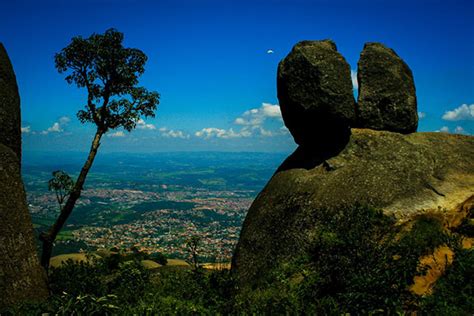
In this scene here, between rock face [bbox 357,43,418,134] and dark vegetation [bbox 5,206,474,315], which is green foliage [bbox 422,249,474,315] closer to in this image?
dark vegetation [bbox 5,206,474,315]

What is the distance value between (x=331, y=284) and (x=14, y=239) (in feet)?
38.2

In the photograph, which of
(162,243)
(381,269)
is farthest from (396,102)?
(162,243)

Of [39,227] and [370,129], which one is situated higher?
[370,129]

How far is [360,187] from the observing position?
15953 mm

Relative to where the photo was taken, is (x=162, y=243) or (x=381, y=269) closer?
(x=381, y=269)

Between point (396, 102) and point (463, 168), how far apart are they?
4593 mm

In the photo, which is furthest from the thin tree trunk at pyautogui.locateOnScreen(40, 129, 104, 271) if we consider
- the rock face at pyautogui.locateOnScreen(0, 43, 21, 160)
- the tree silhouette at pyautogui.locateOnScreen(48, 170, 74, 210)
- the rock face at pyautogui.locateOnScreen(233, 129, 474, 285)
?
the rock face at pyautogui.locateOnScreen(233, 129, 474, 285)

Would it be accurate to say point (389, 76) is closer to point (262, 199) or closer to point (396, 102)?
point (396, 102)

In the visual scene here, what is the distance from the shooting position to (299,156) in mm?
19844

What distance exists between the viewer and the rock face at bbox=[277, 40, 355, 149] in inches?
674

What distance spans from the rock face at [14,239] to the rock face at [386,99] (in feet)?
53.2

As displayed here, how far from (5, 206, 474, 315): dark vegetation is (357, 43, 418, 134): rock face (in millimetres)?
6119

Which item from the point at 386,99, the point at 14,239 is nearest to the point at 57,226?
the point at 14,239

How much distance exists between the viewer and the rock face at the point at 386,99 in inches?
738
